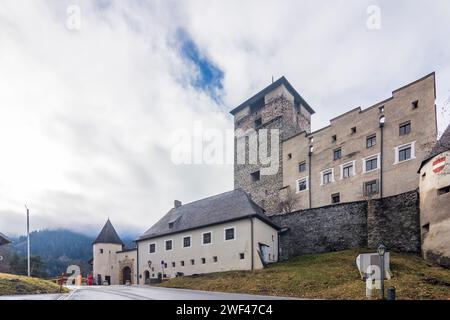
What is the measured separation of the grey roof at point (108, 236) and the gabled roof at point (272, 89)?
23017 mm

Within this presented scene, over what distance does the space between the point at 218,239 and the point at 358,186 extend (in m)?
13.8

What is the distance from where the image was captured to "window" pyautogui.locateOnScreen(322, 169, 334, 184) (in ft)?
101

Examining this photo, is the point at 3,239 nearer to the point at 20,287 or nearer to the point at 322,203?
the point at 20,287

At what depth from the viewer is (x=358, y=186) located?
28.2 meters

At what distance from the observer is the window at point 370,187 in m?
26.9

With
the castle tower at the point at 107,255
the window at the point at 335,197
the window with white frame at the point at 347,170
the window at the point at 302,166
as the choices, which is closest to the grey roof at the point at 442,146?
the window with white frame at the point at 347,170

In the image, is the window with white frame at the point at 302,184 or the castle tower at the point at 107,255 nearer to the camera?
the window with white frame at the point at 302,184

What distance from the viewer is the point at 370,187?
27406 millimetres

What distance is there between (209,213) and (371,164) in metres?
15.4

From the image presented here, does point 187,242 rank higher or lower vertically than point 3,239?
lower

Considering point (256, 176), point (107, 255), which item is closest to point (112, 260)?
point (107, 255)

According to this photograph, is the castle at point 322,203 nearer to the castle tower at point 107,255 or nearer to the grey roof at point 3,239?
the castle tower at point 107,255

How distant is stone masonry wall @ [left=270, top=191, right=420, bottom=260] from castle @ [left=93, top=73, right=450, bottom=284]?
0.23 ft
